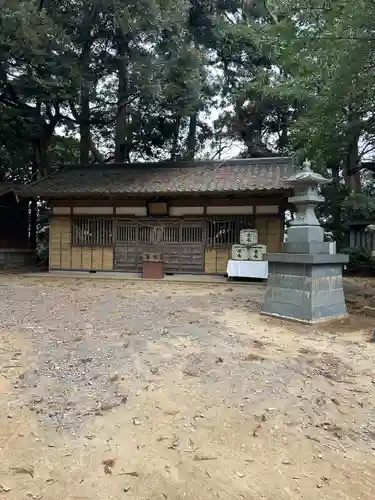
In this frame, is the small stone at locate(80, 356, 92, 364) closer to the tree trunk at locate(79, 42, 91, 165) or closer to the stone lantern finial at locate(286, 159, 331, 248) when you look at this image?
the stone lantern finial at locate(286, 159, 331, 248)

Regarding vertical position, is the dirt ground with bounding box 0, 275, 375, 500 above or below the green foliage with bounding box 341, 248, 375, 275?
below

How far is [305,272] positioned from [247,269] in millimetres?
5469

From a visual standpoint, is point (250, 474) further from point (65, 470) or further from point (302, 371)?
point (302, 371)

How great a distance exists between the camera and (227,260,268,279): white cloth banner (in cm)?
1149

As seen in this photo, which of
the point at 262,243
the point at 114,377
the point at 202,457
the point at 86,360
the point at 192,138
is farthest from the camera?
the point at 192,138

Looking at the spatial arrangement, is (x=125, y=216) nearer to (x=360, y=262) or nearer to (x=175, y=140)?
(x=175, y=140)

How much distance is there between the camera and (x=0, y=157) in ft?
58.7

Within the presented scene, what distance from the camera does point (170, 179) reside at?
13297 millimetres

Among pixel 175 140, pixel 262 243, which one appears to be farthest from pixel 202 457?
pixel 175 140

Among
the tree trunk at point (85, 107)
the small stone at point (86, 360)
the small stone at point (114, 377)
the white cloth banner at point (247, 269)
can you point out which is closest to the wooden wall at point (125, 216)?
the white cloth banner at point (247, 269)

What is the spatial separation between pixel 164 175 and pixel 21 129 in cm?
681

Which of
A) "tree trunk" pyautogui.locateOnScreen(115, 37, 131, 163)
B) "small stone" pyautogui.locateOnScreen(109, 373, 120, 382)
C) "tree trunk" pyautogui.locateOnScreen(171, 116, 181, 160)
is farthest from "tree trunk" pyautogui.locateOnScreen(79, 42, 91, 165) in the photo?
"small stone" pyautogui.locateOnScreen(109, 373, 120, 382)

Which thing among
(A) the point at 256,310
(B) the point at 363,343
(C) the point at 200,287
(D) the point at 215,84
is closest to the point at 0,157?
(D) the point at 215,84

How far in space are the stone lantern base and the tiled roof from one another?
16.6ft
